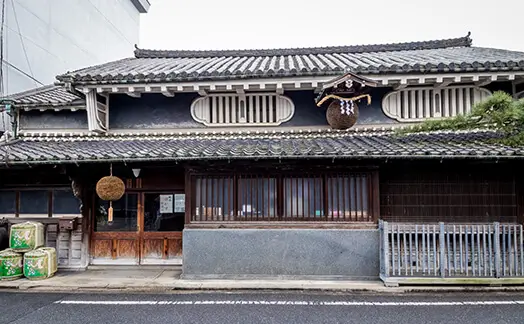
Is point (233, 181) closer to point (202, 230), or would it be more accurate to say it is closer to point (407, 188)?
point (202, 230)

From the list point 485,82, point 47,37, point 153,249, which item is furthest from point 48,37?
point 485,82

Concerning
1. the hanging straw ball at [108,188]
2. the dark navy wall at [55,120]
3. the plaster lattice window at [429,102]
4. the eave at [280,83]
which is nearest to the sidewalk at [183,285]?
the hanging straw ball at [108,188]

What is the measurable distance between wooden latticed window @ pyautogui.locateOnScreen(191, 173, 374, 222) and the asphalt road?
1.81m

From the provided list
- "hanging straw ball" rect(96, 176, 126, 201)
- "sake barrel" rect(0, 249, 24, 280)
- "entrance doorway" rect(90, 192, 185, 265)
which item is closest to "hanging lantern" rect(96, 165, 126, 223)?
"hanging straw ball" rect(96, 176, 126, 201)

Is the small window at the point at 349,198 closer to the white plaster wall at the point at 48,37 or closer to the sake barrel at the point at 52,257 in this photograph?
the sake barrel at the point at 52,257

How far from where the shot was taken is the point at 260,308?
5758mm

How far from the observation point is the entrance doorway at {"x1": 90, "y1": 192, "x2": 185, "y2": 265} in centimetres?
857

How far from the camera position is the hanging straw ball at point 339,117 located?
26.2 feet

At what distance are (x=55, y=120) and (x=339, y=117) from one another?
8434 mm

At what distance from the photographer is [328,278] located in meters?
7.14

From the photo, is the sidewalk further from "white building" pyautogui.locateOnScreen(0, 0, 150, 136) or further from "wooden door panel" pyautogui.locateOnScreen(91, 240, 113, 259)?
"white building" pyautogui.locateOnScreen(0, 0, 150, 136)

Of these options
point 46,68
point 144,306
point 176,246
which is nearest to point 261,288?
point 144,306

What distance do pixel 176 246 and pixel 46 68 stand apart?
1152 cm

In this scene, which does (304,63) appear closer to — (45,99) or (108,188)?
(108,188)
